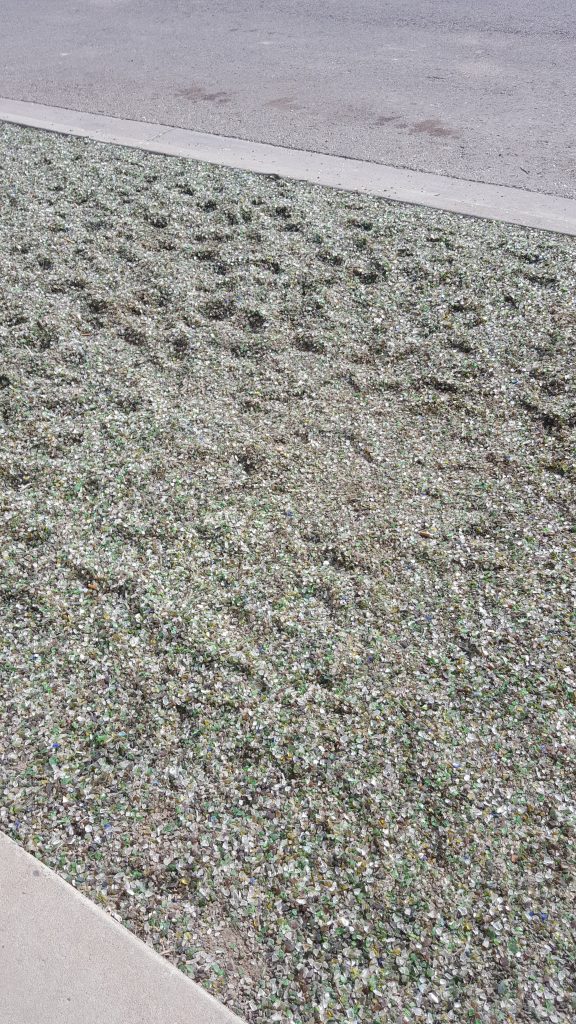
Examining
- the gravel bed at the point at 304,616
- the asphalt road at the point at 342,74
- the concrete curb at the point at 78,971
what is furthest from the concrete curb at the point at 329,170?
the concrete curb at the point at 78,971

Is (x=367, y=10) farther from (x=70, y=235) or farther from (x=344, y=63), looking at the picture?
(x=70, y=235)

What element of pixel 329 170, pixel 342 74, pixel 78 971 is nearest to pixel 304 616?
pixel 78 971

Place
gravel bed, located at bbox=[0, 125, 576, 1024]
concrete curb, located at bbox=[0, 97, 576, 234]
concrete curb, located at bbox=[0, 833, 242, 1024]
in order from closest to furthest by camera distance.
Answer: concrete curb, located at bbox=[0, 833, 242, 1024]
gravel bed, located at bbox=[0, 125, 576, 1024]
concrete curb, located at bbox=[0, 97, 576, 234]

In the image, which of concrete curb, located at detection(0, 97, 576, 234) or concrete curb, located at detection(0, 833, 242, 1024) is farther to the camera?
concrete curb, located at detection(0, 97, 576, 234)

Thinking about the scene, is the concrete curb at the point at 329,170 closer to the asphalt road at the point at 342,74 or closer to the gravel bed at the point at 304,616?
the asphalt road at the point at 342,74

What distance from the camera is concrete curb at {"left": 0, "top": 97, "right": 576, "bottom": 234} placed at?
5117mm

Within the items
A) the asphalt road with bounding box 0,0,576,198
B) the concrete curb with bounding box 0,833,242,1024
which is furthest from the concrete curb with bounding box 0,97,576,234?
the concrete curb with bounding box 0,833,242,1024

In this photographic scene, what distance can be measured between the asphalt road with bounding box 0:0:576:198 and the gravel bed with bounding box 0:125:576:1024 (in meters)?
2.13

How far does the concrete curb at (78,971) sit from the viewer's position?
1.65m

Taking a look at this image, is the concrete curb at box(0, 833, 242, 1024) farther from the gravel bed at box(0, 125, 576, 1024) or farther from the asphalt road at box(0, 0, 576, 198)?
the asphalt road at box(0, 0, 576, 198)

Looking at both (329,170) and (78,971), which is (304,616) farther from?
(329,170)

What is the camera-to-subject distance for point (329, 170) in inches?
229

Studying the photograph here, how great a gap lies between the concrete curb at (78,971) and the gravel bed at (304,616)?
0.22 feet

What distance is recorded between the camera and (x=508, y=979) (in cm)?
174
